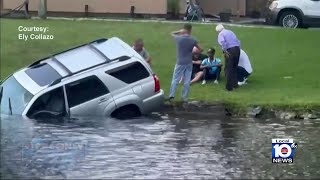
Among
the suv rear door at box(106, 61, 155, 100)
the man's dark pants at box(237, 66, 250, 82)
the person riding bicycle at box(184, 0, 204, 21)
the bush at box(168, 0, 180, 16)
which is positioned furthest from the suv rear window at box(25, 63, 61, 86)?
the bush at box(168, 0, 180, 16)

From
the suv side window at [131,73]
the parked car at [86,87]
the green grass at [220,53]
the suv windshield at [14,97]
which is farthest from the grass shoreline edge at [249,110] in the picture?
the suv windshield at [14,97]

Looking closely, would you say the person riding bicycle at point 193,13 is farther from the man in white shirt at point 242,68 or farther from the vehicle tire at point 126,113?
the vehicle tire at point 126,113

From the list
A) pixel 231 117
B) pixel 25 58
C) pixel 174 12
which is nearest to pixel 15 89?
pixel 231 117

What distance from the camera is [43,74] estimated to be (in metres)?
19.3

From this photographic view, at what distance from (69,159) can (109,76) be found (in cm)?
532

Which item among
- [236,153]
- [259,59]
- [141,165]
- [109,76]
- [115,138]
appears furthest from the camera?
[259,59]

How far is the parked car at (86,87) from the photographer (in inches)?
737

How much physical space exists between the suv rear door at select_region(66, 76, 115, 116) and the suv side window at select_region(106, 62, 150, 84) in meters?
0.38

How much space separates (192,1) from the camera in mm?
41062

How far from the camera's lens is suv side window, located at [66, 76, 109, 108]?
1880 cm

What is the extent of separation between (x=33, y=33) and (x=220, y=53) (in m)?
7.18

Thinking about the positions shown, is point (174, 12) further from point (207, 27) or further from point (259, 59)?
point (259, 59)

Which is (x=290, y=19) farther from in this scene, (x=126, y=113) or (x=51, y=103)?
(x=51, y=103)

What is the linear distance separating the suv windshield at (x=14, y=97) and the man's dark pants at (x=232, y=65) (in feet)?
17.4
